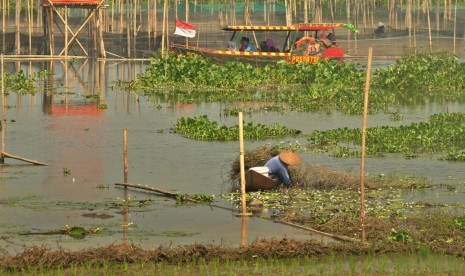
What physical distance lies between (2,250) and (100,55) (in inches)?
1533

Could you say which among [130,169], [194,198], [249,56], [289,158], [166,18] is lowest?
[194,198]

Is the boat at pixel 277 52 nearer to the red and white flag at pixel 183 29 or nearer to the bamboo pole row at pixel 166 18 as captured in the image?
the red and white flag at pixel 183 29

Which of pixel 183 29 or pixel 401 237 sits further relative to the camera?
pixel 183 29

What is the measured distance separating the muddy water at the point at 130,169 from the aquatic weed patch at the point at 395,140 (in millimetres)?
683

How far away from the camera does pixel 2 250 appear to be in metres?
12.5

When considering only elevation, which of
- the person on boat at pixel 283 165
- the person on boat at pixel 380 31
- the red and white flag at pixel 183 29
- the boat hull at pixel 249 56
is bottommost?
the person on boat at pixel 283 165

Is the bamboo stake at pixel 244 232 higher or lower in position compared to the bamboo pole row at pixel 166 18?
lower

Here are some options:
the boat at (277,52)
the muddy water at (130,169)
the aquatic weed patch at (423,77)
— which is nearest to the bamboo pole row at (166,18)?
the boat at (277,52)

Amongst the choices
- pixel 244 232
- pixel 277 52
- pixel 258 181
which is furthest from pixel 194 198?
pixel 277 52

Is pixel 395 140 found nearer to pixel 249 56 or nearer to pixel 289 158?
pixel 289 158

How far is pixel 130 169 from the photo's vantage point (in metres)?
19.5

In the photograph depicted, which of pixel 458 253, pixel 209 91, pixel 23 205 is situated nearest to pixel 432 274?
pixel 458 253

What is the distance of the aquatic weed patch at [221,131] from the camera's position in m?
23.4

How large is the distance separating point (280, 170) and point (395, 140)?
6.08 m
